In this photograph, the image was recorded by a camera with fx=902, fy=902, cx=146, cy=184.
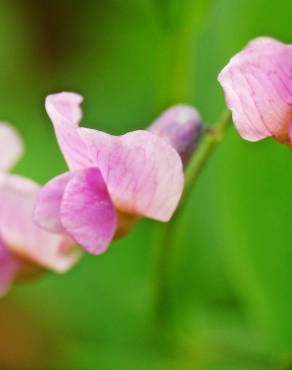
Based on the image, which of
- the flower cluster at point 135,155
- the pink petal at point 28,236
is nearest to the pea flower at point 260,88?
the flower cluster at point 135,155

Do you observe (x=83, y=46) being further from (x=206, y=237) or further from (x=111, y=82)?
(x=206, y=237)

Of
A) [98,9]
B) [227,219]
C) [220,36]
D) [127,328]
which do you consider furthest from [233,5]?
[98,9]

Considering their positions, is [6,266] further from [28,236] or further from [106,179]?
[106,179]

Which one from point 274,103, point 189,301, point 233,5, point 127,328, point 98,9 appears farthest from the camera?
point 98,9

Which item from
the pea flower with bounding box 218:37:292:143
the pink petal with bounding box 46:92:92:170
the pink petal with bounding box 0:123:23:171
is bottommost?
the pink petal with bounding box 0:123:23:171

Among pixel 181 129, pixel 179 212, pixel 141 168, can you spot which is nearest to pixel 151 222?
pixel 179 212

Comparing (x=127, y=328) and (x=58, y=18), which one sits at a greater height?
(x=58, y=18)

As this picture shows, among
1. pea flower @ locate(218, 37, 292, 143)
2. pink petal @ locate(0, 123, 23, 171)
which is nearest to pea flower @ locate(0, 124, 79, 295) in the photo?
pink petal @ locate(0, 123, 23, 171)

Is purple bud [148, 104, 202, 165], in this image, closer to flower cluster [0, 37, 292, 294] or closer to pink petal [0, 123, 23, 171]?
flower cluster [0, 37, 292, 294]
